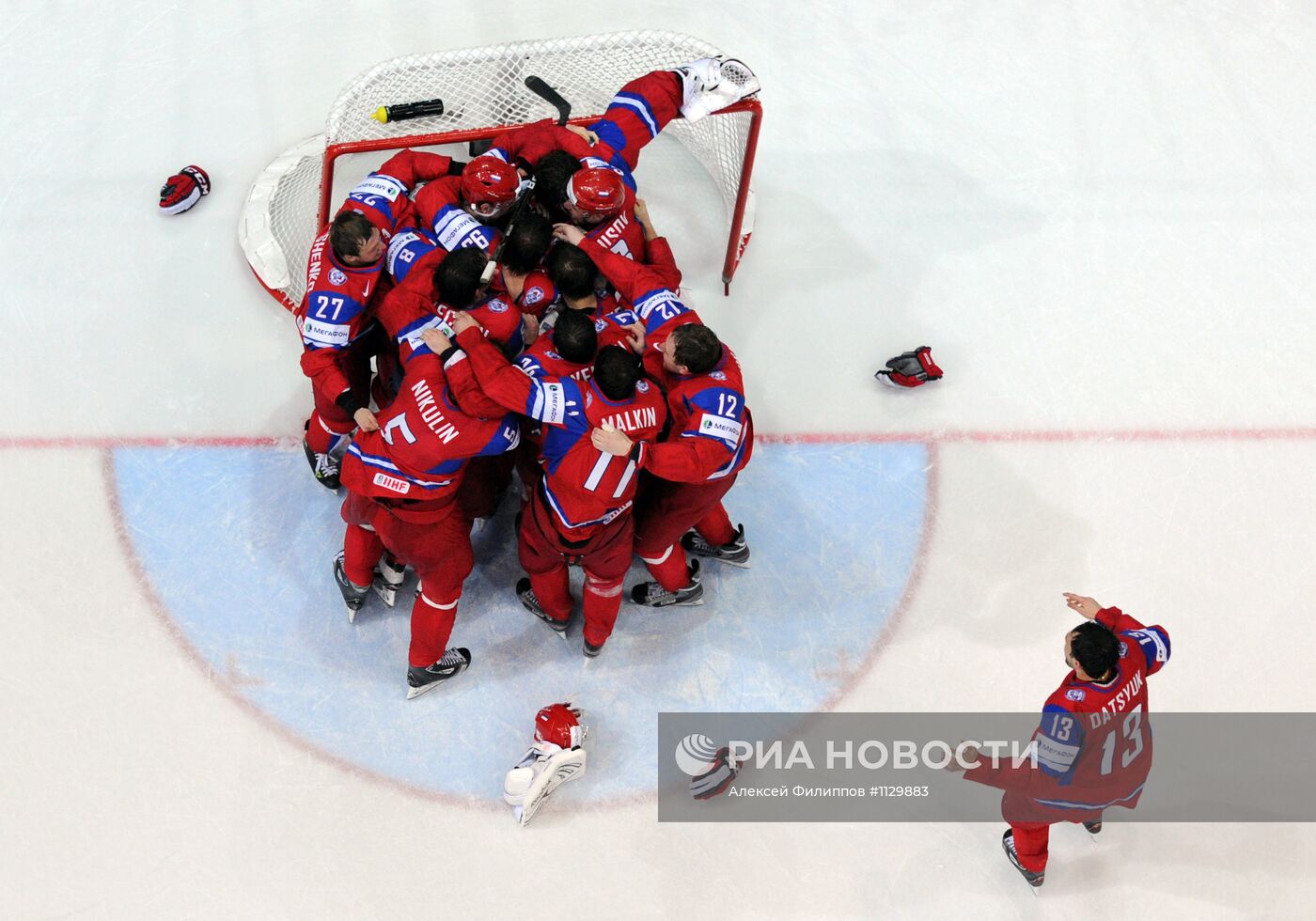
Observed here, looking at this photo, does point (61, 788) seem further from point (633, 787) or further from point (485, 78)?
point (485, 78)

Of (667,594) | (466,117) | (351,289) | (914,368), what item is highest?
(466,117)

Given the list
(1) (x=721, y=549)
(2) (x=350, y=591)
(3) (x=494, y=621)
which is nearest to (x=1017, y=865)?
(1) (x=721, y=549)

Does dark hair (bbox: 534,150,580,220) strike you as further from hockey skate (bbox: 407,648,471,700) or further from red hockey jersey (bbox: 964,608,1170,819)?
red hockey jersey (bbox: 964,608,1170,819)

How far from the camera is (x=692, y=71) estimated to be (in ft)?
13.7

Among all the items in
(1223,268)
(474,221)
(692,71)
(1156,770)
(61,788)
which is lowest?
(61,788)

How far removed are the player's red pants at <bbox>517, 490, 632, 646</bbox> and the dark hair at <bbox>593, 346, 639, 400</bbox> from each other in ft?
1.74

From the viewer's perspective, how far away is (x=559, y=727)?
12.5 feet

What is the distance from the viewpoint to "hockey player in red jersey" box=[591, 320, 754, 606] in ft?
11.3

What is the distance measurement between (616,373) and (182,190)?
264 centimetres

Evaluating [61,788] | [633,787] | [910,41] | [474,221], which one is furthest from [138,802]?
[910,41]

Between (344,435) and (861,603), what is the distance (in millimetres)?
2083

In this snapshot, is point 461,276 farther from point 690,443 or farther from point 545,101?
point 545,101

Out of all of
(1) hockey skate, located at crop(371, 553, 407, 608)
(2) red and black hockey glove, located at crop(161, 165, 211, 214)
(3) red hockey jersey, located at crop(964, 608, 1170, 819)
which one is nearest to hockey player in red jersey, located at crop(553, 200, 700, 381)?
(1) hockey skate, located at crop(371, 553, 407, 608)

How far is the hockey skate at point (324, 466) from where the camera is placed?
14.1 feet
